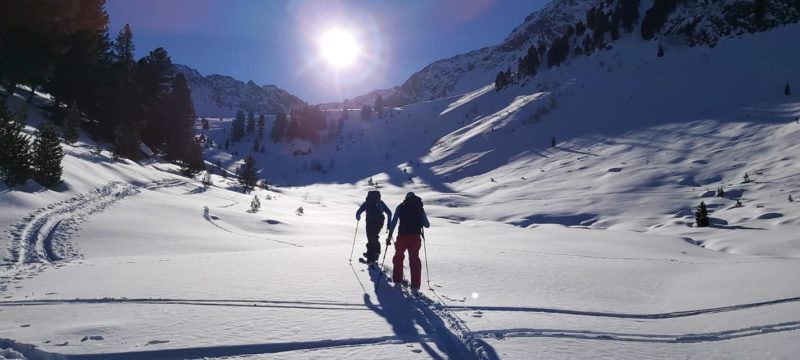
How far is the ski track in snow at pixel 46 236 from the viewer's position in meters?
7.12

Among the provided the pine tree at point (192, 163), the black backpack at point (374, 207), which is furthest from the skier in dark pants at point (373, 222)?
the pine tree at point (192, 163)

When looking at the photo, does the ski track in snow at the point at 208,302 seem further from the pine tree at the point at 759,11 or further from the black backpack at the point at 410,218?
the pine tree at the point at 759,11

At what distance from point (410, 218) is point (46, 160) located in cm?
1242

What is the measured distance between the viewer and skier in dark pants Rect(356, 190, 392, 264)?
9109 mm

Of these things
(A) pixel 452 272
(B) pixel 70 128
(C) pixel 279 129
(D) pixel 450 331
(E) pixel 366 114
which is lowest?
(A) pixel 452 272

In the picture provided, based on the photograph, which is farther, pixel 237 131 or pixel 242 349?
pixel 237 131

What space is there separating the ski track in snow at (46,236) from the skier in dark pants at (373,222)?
17.9 ft

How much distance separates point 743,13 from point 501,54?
4931 inches

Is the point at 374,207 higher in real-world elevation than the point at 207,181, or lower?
higher

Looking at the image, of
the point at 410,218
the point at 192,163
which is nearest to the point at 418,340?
the point at 410,218

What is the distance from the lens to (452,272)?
8203 mm

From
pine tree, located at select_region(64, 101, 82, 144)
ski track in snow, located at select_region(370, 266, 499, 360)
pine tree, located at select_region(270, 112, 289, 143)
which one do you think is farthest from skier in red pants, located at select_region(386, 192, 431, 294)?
pine tree, located at select_region(270, 112, 289, 143)

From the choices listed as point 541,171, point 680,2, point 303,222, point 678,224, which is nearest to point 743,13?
point 680,2

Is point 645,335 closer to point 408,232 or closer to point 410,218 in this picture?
point 408,232
